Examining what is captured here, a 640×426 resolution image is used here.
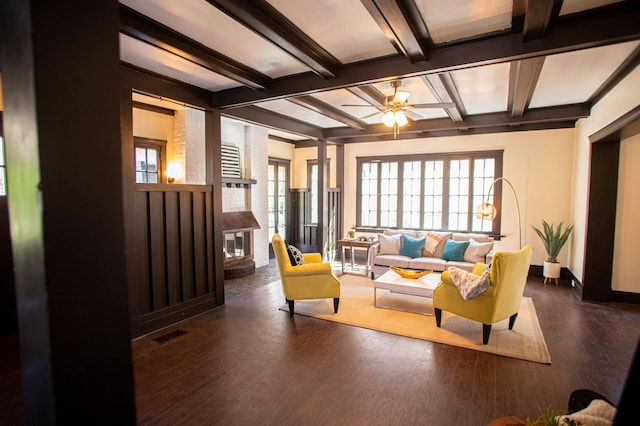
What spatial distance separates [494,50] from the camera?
9.80 feet

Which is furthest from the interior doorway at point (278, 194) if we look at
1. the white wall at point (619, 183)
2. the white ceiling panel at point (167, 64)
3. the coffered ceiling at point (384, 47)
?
the white wall at point (619, 183)

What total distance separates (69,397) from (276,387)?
2.41 meters

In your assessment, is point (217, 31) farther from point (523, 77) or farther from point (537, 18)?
point (523, 77)

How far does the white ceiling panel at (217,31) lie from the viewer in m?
2.55

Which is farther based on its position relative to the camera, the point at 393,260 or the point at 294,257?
the point at 393,260

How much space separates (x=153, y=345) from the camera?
3584mm

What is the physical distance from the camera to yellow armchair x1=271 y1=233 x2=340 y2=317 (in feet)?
14.5

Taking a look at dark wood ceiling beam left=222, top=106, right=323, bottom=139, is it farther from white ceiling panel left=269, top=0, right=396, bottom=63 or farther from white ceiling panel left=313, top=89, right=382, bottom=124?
white ceiling panel left=269, top=0, right=396, bottom=63

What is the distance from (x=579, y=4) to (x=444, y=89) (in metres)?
1.83

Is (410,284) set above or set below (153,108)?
below

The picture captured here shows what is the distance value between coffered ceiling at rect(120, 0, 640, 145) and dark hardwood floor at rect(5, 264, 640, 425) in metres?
2.80

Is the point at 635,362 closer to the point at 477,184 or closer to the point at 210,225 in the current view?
the point at 210,225

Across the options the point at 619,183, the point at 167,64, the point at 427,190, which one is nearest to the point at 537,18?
the point at 167,64

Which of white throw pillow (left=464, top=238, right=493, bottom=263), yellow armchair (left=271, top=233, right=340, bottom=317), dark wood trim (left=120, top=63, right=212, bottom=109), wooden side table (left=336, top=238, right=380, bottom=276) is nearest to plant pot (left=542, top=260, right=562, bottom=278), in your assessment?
white throw pillow (left=464, top=238, right=493, bottom=263)
